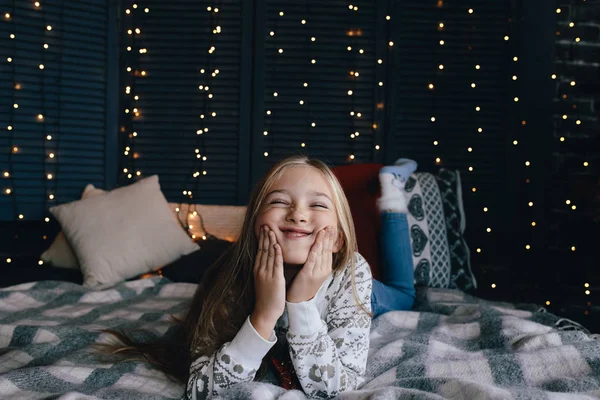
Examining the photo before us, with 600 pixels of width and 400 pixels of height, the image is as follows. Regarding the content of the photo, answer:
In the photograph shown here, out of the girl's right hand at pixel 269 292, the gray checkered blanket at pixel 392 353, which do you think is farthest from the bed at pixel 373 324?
the girl's right hand at pixel 269 292

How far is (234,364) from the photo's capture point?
1.09 m

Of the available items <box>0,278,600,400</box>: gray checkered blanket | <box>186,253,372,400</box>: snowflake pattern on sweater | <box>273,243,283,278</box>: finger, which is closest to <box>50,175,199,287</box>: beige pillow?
<box>0,278,600,400</box>: gray checkered blanket

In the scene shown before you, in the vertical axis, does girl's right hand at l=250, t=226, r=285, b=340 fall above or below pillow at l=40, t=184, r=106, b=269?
above

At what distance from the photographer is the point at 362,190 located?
2055 millimetres

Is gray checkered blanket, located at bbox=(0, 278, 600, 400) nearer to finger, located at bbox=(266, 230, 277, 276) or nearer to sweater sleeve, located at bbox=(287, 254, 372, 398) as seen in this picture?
sweater sleeve, located at bbox=(287, 254, 372, 398)

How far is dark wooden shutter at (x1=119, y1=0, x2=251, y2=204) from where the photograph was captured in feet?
9.57

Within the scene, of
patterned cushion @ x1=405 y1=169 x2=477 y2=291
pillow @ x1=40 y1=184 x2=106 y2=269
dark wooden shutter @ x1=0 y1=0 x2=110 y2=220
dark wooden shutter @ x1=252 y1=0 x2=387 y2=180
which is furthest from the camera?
dark wooden shutter @ x1=252 y1=0 x2=387 y2=180

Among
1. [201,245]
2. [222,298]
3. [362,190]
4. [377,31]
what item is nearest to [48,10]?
[201,245]

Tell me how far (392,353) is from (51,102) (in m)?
2.15

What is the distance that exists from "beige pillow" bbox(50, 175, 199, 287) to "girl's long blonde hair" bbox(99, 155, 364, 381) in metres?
0.96

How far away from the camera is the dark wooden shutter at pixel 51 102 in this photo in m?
2.66

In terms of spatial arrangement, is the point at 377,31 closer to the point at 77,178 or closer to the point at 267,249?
the point at 77,178

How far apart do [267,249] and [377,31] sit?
6.72 feet

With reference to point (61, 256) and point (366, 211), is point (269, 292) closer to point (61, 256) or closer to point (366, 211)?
point (366, 211)
